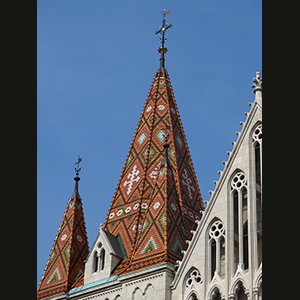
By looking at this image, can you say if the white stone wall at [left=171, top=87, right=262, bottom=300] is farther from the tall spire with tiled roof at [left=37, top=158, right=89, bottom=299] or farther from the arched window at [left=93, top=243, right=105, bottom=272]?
the tall spire with tiled roof at [left=37, top=158, right=89, bottom=299]

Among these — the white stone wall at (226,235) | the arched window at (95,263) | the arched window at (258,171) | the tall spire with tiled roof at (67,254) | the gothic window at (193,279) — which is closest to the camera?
the white stone wall at (226,235)

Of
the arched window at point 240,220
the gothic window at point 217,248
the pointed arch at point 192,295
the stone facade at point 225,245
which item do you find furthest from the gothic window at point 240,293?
the pointed arch at point 192,295

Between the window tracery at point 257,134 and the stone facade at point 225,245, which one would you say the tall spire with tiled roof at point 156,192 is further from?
the window tracery at point 257,134

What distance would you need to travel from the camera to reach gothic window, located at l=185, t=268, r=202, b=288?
771 inches

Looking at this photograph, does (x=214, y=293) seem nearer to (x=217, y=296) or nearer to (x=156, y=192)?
(x=217, y=296)

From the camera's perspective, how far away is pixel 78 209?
998 inches

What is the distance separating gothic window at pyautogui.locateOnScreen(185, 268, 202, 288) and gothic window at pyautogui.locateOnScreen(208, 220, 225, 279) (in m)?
0.39

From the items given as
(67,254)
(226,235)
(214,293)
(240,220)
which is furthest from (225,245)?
(67,254)

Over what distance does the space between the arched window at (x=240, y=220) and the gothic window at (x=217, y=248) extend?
0.44 meters

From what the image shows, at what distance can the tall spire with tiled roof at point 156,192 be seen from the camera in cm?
2119

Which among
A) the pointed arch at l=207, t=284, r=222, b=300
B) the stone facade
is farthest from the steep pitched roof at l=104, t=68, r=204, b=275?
the pointed arch at l=207, t=284, r=222, b=300
